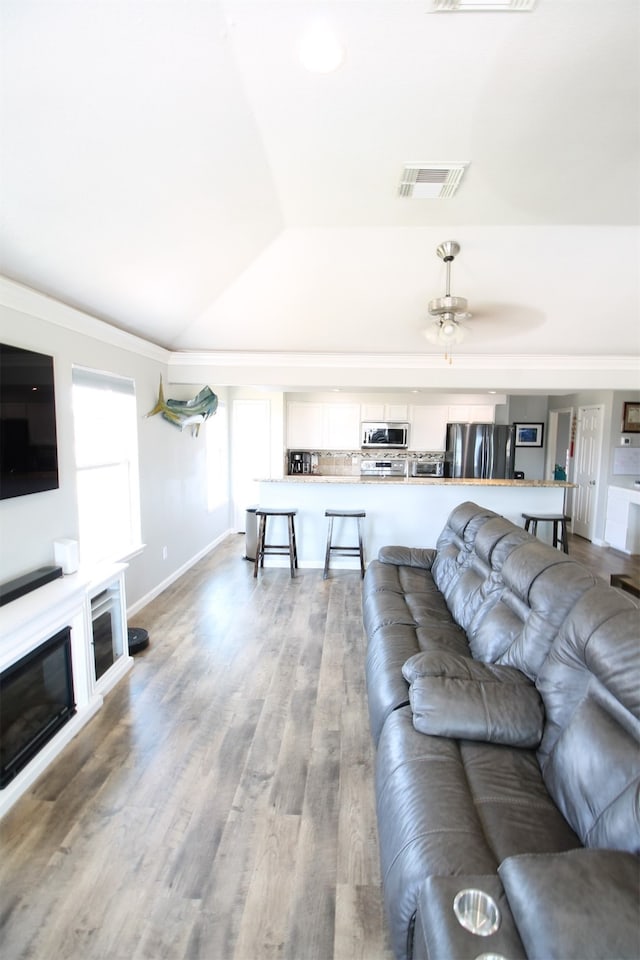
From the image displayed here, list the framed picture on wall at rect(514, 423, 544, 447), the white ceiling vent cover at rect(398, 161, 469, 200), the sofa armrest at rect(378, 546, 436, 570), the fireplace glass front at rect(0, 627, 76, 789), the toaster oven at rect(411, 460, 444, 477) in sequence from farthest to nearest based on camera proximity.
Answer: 1. the framed picture on wall at rect(514, 423, 544, 447)
2. the toaster oven at rect(411, 460, 444, 477)
3. the sofa armrest at rect(378, 546, 436, 570)
4. the white ceiling vent cover at rect(398, 161, 469, 200)
5. the fireplace glass front at rect(0, 627, 76, 789)

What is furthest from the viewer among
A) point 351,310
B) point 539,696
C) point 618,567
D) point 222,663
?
point 618,567

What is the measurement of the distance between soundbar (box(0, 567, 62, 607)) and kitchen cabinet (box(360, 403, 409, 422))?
4708mm

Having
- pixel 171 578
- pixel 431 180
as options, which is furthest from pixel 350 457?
pixel 431 180

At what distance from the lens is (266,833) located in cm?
167

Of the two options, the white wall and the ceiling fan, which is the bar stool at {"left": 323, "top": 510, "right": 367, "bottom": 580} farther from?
the ceiling fan

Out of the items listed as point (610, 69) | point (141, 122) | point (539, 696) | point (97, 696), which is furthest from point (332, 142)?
point (97, 696)

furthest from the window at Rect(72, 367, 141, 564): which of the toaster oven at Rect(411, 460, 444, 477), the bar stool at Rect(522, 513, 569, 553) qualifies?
the toaster oven at Rect(411, 460, 444, 477)

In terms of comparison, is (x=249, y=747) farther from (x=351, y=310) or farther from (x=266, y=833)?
(x=351, y=310)

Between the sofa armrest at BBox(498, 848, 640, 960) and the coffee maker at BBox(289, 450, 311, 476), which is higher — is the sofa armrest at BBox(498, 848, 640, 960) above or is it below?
below

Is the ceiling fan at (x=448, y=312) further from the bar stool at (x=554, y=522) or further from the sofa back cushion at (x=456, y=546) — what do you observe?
the bar stool at (x=554, y=522)

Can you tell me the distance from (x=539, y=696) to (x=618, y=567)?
4502 mm

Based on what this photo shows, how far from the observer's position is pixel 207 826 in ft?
5.58

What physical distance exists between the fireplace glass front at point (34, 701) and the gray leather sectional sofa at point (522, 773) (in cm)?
152

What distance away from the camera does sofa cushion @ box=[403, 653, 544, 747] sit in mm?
1477
